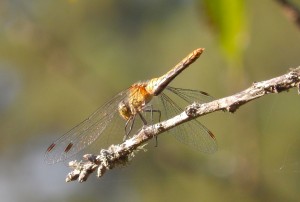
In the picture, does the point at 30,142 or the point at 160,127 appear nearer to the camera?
the point at 160,127

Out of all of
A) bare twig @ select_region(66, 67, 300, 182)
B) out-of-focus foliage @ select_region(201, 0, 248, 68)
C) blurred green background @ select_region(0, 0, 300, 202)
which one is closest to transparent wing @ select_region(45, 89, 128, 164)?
bare twig @ select_region(66, 67, 300, 182)

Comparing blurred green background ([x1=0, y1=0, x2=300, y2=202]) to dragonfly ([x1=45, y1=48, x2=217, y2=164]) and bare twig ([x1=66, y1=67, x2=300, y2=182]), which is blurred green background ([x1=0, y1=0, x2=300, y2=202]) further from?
bare twig ([x1=66, y1=67, x2=300, y2=182])

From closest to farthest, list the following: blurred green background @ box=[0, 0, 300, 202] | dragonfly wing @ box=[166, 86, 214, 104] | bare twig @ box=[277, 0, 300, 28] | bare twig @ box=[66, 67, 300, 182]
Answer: bare twig @ box=[66, 67, 300, 182], bare twig @ box=[277, 0, 300, 28], dragonfly wing @ box=[166, 86, 214, 104], blurred green background @ box=[0, 0, 300, 202]

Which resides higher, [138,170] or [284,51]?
[284,51]

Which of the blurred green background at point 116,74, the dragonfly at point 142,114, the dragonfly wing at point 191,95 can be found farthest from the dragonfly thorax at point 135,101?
the blurred green background at point 116,74

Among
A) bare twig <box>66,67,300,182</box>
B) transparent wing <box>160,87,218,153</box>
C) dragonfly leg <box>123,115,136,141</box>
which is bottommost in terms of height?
bare twig <box>66,67,300,182</box>

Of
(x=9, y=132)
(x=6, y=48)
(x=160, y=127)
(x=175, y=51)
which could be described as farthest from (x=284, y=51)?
(x=160, y=127)

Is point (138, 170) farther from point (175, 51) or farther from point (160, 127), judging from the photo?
point (160, 127)

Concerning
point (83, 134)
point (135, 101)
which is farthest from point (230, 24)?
point (83, 134)
